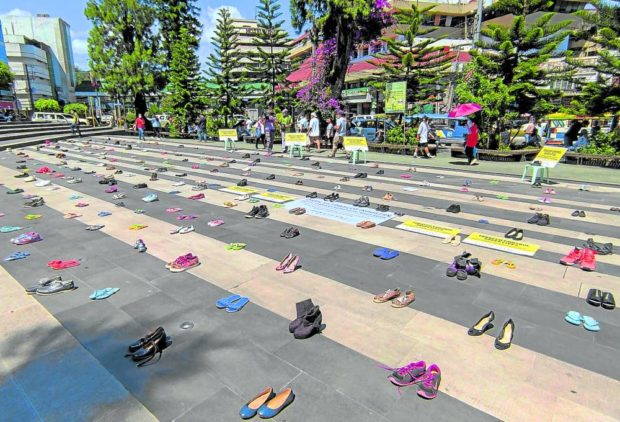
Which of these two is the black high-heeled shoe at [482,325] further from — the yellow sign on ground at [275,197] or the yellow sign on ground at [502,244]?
the yellow sign on ground at [275,197]

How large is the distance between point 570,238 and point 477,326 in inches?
142

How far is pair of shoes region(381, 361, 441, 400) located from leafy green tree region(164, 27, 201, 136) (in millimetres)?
28073

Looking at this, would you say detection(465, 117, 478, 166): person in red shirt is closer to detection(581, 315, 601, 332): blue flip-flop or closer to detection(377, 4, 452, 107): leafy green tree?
detection(377, 4, 452, 107): leafy green tree

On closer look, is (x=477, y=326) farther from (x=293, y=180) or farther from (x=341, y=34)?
(x=341, y=34)

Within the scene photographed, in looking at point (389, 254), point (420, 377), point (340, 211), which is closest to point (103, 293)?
point (420, 377)

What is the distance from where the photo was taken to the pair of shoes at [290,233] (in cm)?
577

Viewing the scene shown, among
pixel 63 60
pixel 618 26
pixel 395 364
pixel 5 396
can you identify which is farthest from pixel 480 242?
pixel 63 60

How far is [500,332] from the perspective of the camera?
3.26 metres

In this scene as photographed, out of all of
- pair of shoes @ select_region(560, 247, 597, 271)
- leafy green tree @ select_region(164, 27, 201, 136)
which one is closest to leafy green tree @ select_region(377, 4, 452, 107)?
leafy green tree @ select_region(164, 27, 201, 136)

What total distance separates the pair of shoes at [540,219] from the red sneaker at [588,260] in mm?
1493

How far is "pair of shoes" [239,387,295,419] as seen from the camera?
7.75ft

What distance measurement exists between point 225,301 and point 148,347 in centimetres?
94

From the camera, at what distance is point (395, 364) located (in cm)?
287

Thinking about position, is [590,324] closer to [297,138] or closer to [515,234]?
[515,234]
